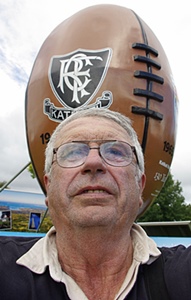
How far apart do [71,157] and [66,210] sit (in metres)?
0.19

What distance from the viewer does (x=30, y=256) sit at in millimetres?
1223

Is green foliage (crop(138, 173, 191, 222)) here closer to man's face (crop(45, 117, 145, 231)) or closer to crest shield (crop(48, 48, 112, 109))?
crest shield (crop(48, 48, 112, 109))

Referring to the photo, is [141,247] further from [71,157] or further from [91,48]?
[91,48]

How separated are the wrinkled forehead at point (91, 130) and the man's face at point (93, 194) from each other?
0.04 meters

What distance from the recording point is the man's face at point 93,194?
1230 millimetres

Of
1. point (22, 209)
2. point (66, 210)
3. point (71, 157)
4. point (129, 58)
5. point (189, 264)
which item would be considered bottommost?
point (22, 209)

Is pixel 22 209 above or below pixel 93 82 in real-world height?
below

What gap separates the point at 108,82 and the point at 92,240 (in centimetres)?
166

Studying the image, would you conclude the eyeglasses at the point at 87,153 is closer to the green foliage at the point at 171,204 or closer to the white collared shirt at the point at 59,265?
the white collared shirt at the point at 59,265

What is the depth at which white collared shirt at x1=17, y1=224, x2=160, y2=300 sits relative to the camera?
1.17 meters

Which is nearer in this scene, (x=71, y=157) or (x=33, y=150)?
(x=71, y=157)

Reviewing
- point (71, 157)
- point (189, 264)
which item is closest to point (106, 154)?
point (71, 157)

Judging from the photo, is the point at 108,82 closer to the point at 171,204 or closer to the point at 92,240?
the point at 92,240

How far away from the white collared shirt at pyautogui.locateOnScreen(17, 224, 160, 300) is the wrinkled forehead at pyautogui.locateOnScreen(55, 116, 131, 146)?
1.24 ft
